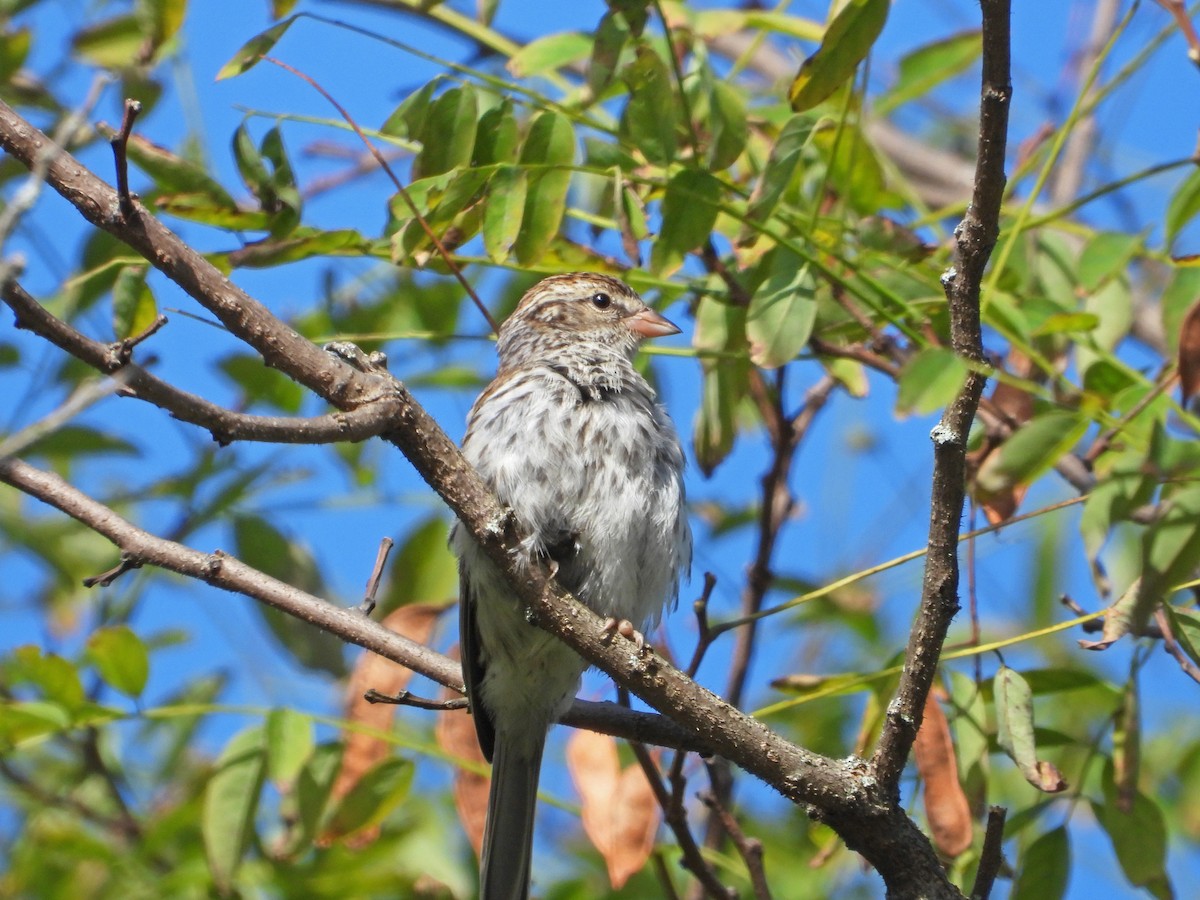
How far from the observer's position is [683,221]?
138 inches

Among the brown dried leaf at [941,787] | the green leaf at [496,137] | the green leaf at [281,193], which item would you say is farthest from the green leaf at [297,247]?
the brown dried leaf at [941,787]

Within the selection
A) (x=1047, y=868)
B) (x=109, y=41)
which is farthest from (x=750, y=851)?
(x=109, y=41)

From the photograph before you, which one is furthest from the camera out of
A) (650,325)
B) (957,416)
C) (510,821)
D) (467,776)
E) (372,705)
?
(650,325)

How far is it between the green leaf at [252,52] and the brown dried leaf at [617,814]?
1973 millimetres

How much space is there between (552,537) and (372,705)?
0.67 m

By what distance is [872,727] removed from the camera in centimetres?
346

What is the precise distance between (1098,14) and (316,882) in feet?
18.7

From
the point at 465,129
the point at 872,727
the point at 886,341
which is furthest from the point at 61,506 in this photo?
the point at 886,341

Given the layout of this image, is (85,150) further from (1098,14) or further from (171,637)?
(1098,14)

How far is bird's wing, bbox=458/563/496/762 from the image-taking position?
3.96m

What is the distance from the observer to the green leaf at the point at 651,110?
3.45 meters

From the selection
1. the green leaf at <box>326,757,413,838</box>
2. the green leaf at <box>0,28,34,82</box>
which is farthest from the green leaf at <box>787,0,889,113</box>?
the green leaf at <box>0,28,34,82</box>

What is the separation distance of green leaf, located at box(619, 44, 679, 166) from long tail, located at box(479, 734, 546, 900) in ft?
5.81

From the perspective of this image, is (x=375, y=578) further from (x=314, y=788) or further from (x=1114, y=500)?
(x=1114, y=500)
